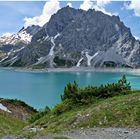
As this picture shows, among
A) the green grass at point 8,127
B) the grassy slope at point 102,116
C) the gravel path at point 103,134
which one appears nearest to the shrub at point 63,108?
the grassy slope at point 102,116

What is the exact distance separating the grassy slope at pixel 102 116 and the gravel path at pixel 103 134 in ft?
2.63

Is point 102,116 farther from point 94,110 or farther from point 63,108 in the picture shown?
point 63,108

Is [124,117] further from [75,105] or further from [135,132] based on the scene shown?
[75,105]

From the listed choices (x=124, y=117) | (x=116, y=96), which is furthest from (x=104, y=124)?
(x=116, y=96)

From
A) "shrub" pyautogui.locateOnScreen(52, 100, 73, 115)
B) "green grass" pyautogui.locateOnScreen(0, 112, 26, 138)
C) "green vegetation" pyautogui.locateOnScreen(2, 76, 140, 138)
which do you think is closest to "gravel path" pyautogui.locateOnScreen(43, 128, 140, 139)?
"green vegetation" pyautogui.locateOnScreen(2, 76, 140, 138)

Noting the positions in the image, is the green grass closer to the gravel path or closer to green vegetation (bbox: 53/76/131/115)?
green vegetation (bbox: 53/76/131/115)

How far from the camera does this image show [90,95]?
2312 centimetres

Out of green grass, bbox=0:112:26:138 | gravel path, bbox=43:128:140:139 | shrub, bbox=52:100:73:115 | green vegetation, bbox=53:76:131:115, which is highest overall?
green vegetation, bbox=53:76:131:115

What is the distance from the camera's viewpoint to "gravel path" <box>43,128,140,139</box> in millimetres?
15578

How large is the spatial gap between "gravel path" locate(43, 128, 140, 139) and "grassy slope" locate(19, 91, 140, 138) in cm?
80

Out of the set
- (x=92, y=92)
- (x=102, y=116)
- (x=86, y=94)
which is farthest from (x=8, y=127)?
(x=102, y=116)

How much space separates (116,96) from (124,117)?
186 inches

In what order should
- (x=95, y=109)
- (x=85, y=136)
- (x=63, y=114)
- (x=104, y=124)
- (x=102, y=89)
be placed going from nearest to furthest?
(x=85, y=136)
(x=104, y=124)
(x=95, y=109)
(x=63, y=114)
(x=102, y=89)

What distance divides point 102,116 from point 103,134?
2984 millimetres
